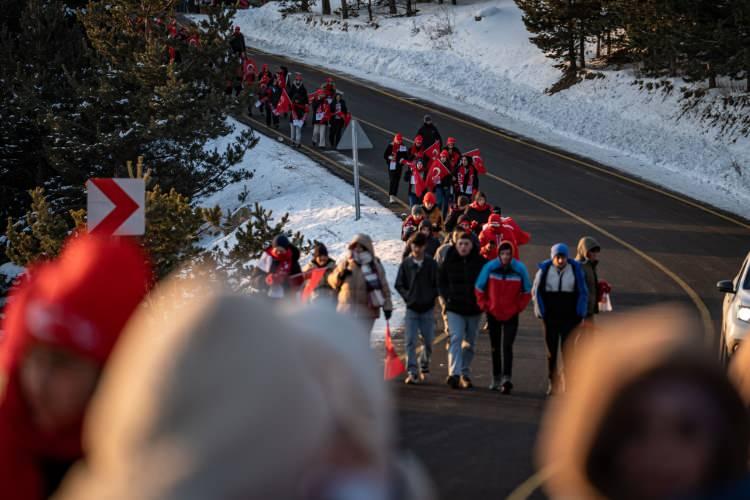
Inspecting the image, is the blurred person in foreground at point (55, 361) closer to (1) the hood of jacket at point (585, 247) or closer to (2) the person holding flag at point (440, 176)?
(1) the hood of jacket at point (585, 247)

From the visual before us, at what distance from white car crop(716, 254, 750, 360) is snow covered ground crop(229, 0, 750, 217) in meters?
13.4

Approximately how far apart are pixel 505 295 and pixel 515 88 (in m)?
29.1

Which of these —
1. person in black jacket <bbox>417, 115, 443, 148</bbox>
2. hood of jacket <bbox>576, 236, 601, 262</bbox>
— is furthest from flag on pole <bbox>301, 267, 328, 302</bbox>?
person in black jacket <bbox>417, 115, 443, 148</bbox>

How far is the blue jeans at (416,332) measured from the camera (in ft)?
43.3

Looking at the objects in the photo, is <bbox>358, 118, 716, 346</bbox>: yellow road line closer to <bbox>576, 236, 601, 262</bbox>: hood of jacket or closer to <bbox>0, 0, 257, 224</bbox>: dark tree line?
<bbox>576, 236, 601, 262</bbox>: hood of jacket

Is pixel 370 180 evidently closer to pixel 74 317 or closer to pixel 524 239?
pixel 524 239

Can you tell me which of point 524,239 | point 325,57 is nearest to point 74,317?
point 524,239

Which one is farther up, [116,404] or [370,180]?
[116,404]

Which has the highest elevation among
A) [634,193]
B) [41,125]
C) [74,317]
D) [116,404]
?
[116,404]

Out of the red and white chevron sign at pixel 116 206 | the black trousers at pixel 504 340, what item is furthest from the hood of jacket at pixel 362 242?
the red and white chevron sign at pixel 116 206

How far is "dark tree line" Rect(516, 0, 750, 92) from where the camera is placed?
2764cm

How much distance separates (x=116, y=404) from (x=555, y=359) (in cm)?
1131

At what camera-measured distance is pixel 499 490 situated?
9.51 meters

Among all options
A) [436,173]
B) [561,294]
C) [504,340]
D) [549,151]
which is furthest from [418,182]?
[561,294]
